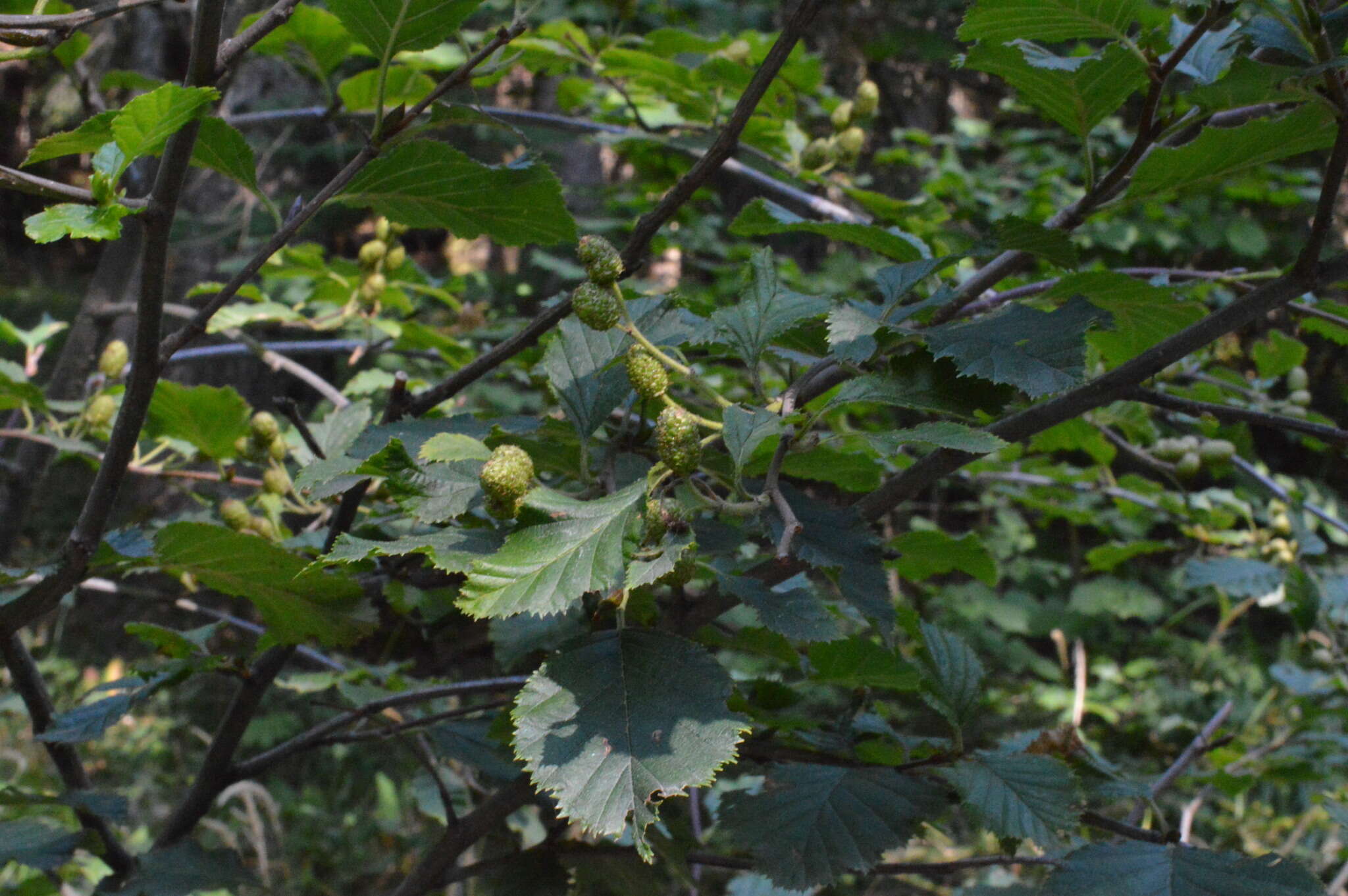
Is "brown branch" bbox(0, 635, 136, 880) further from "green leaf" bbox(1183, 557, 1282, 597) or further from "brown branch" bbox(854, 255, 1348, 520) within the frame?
"green leaf" bbox(1183, 557, 1282, 597)

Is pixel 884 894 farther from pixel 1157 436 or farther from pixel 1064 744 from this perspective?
pixel 1064 744

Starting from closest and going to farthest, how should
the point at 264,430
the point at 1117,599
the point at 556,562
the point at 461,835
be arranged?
1. the point at 556,562
2. the point at 461,835
3. the point at 264,430
4. the point at 1117,599

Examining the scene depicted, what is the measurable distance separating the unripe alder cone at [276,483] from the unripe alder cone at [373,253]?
0.39 metres

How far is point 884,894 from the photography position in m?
3.20

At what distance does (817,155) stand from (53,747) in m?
1.19

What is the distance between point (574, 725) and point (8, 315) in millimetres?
7137

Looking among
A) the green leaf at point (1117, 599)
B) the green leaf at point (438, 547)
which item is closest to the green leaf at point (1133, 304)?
the green leaf at point (438, 547)

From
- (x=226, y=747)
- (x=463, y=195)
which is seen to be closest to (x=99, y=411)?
(x=226, y=747)

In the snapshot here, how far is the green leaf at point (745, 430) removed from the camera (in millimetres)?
534

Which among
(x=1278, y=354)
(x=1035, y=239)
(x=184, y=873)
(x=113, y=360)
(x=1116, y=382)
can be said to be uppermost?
(x=1035, y=239)

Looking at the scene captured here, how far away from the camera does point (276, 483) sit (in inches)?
41.5

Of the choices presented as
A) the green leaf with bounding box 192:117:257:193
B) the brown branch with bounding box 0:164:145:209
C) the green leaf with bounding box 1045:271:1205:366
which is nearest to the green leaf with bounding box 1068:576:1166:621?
the green leaf with bounding box 1045:271:1205:366

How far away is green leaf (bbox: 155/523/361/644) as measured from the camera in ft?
2.55

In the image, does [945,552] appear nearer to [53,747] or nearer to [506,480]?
[506,480]
